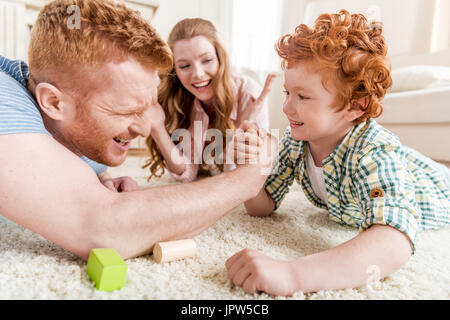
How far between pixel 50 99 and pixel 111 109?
12 cm

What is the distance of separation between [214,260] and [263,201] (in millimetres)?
332

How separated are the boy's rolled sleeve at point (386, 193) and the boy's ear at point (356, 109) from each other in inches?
4.3

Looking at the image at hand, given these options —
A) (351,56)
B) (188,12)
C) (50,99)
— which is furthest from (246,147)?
(188,12)

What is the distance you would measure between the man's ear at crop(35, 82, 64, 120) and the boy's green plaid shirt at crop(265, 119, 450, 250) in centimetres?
58

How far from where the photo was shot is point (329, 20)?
2.78ft

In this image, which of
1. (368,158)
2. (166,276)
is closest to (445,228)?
(368,158)

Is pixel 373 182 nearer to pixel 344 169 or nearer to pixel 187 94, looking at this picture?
pixel 344 169

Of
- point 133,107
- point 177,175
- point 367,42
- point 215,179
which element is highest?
point 367,42

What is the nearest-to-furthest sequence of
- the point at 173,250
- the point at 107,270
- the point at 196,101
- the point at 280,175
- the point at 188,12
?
the point at 107,270
the point at 173,250
the point at 280,175
the point at 196,101
the point at 188,12

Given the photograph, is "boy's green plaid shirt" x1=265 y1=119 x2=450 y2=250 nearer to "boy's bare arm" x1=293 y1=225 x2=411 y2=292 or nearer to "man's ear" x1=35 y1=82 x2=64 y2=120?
"boy's bare arm" x1=293 y1=225 x2=411 y2=292

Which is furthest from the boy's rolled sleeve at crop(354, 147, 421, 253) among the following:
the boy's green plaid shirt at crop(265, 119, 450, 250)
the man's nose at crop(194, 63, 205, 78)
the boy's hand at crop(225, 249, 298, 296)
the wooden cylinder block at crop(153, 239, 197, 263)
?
the man's nose at crop(194, 63, 205, 78)

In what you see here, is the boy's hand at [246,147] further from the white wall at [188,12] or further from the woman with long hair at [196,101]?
the white wall at [188,12]

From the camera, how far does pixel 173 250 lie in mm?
651

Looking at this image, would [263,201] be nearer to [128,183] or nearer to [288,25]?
[128,183]
